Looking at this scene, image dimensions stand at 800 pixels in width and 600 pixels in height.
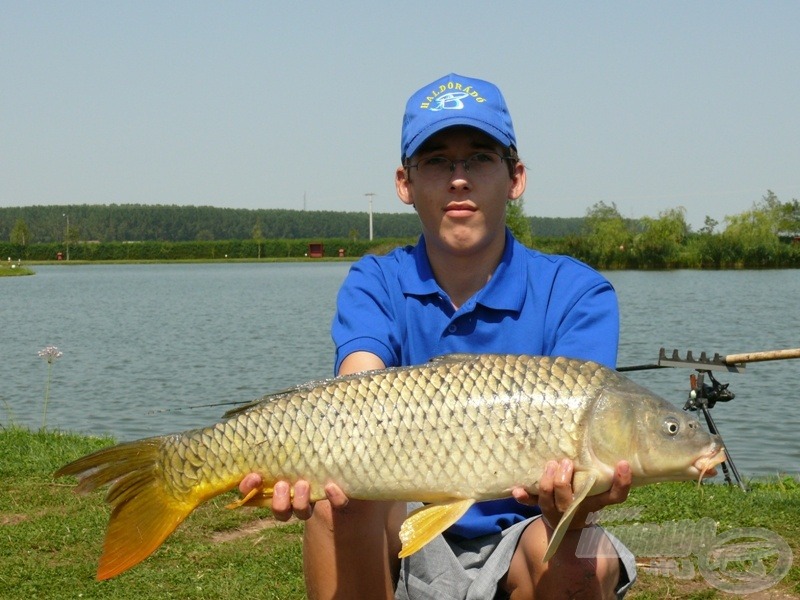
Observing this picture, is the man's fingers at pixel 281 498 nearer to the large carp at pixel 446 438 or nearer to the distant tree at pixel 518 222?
the large carp at pixel 446 438

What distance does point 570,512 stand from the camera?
2.11 meters

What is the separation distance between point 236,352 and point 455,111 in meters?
13.3

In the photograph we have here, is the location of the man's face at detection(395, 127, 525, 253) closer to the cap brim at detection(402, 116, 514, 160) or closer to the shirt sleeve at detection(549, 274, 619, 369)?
the cap brim at detection(402, 116, 514, 160)

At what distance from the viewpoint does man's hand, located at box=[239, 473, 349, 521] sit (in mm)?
2293

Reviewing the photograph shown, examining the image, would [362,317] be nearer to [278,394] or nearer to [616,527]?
[278,394]

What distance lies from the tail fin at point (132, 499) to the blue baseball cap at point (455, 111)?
3.39ft

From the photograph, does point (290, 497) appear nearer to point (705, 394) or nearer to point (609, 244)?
point (705, 394)

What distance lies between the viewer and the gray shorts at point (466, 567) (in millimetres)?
2543

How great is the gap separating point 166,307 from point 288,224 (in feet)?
316

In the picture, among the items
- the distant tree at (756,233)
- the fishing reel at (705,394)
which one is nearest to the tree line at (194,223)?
the distant tree at (756,233)

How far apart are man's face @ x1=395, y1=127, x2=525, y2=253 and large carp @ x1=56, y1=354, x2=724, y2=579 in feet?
1.75

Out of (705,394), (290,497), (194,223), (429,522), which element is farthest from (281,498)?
(194,223)

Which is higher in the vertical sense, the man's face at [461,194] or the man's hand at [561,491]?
the man's face at [461,194]

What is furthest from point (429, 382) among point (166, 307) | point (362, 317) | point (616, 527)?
point (166, 307)
